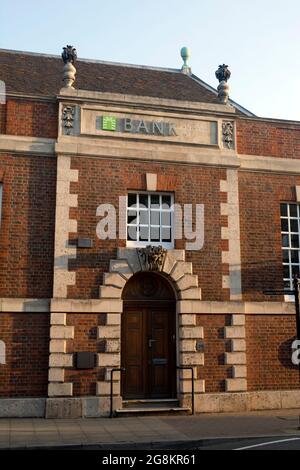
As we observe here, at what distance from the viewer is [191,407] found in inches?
465

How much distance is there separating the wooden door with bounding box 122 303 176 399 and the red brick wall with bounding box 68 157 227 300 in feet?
3.52

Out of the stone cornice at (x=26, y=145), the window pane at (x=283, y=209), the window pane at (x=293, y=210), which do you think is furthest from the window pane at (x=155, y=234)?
the window pane at (x=293, y=210)

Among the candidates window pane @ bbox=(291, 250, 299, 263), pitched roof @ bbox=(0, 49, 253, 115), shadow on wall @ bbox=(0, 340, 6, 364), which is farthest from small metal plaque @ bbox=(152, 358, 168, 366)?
pitched roof @ bbox=(0, 49, 253, 115)

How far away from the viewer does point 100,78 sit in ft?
53.0

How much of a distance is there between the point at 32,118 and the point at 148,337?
18.9 feet

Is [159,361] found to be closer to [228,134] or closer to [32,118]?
[228,134]

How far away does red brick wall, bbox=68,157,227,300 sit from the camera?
12070 millimetres

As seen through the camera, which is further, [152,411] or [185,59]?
[185,59]

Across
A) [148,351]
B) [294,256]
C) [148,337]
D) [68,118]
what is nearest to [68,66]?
[68,118]

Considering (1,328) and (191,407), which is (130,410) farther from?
(1,328)

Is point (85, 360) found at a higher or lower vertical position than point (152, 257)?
lower

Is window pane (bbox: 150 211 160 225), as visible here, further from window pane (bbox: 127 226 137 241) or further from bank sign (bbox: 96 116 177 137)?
bank sign (bbox: 96 116 177 137)

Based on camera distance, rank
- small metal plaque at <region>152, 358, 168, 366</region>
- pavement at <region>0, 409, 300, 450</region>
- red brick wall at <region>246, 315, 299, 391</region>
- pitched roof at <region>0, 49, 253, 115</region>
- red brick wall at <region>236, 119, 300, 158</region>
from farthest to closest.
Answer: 1. pitched roof at <region>0, 49, 253, 115</region>
2. red brick wall at <region>236, 119, 300, 158</region>
3. red brick wall at <region>246, 315, 299, 391</region>
4. small metal plaque at <region>152, 358, 168, 366</region>
5. pavement at <region>0, 409, 300, 450</region>
